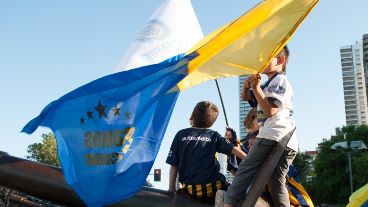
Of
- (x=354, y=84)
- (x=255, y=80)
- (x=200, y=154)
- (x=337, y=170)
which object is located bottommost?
(x=337, y=170)

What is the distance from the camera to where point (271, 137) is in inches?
130

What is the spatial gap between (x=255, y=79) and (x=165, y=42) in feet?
8.28

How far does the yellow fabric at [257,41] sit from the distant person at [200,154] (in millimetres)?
547

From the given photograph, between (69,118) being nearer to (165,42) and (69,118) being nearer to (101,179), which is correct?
(101,179)

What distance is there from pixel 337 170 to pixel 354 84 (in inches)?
2161

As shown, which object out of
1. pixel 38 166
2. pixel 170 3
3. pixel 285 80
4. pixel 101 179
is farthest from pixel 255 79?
pixel 170 3

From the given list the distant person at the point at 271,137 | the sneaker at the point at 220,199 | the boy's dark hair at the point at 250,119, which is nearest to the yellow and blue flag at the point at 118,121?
the distant person at the point at 271,137

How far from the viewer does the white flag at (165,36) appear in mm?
5629

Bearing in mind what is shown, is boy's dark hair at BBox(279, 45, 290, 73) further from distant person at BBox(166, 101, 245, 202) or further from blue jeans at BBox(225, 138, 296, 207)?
blue jeans at BBox(225, 138, 296, 207)

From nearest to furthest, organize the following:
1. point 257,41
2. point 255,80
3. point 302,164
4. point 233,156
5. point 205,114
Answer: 1. point 255,80
2. point 257,41
3. point 205,114
4. point 233,156
5. point 302,164

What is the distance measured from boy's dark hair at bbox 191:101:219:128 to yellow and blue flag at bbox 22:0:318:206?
0.67m

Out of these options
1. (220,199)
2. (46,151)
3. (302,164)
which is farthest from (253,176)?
(302,164)

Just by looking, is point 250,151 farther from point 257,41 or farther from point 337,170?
point 337,170

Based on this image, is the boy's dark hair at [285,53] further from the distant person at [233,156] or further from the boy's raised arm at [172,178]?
the boy's raised arm at [172,178]
